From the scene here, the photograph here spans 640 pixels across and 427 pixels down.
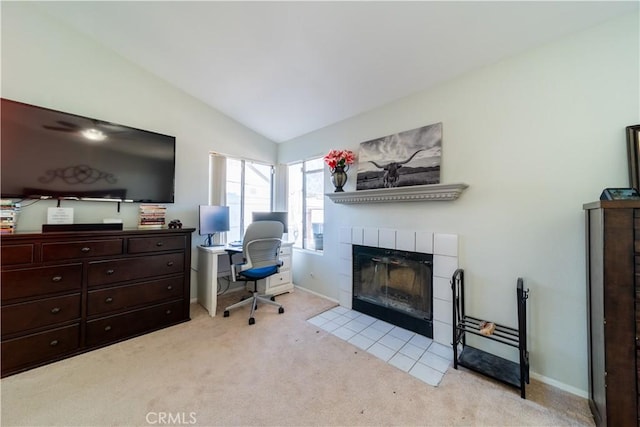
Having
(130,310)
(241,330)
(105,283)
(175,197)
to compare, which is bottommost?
(241,330)

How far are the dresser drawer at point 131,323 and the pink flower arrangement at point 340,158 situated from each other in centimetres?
237

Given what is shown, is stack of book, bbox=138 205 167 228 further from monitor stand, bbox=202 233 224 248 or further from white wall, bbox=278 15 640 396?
white wall, bbox=278 15 640 396

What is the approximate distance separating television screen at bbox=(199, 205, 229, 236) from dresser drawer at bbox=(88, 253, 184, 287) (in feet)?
1.76

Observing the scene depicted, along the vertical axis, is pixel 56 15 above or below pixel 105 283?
above

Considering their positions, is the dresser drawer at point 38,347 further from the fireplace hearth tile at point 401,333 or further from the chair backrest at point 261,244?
the fireplace hearth tile at point 401,333

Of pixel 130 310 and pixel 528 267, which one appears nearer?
pixel 528 267

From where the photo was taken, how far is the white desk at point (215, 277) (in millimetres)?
2717

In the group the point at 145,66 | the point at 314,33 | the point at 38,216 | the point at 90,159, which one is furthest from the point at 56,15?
the point at 314,33

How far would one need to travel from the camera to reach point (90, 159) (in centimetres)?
226

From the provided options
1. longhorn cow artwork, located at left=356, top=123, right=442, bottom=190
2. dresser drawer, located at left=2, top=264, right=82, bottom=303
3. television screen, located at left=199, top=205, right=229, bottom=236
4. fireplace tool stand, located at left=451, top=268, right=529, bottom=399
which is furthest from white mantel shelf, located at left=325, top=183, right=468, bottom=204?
dresser drawer, located at left=2, top=264, right=82, bottom=303

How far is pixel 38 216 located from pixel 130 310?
1.21 m

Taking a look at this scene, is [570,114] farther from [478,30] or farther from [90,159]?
[90,159]

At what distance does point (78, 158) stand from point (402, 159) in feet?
10.5

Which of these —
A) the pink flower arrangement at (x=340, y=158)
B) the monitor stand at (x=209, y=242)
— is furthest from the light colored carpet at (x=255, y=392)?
the pink flower arrangement at (x=340, y=158)
